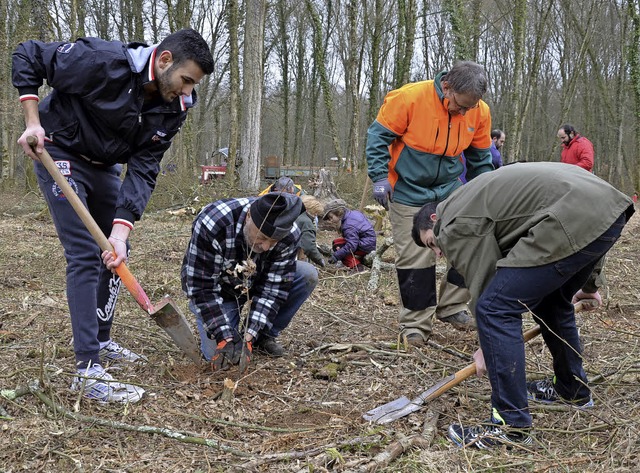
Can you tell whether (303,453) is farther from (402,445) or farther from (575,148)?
(575,148)

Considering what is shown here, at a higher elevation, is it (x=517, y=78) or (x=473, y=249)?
(x=517, y=78)

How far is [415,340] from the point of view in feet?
13.7

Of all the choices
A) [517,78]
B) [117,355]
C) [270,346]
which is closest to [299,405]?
[270,346]

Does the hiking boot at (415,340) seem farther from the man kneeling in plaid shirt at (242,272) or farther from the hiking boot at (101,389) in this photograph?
the hiking boot at (101,389)

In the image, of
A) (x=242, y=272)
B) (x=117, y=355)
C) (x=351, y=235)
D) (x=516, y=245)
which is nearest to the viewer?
(x=516, y=245)

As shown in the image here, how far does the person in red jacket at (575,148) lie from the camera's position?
35.0ft

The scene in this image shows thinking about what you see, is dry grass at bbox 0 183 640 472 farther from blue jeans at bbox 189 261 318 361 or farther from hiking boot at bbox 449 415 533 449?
blue jeans at bbox 189 261 318 361

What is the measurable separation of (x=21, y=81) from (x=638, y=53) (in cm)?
1407

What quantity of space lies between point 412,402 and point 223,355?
1.12 m

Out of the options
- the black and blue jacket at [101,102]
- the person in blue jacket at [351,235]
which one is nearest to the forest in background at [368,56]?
the person in blue jacket at [351,235]

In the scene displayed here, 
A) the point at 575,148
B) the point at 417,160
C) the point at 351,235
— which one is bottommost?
the point at 351,235

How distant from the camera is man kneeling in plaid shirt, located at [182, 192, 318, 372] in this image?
124 inches

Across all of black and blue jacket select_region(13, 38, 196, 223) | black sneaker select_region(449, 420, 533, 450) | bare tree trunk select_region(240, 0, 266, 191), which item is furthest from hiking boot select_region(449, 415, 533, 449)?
bare tree trunk select_region(240, 0, 266, 191)

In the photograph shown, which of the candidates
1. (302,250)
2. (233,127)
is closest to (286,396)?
(302,250)
